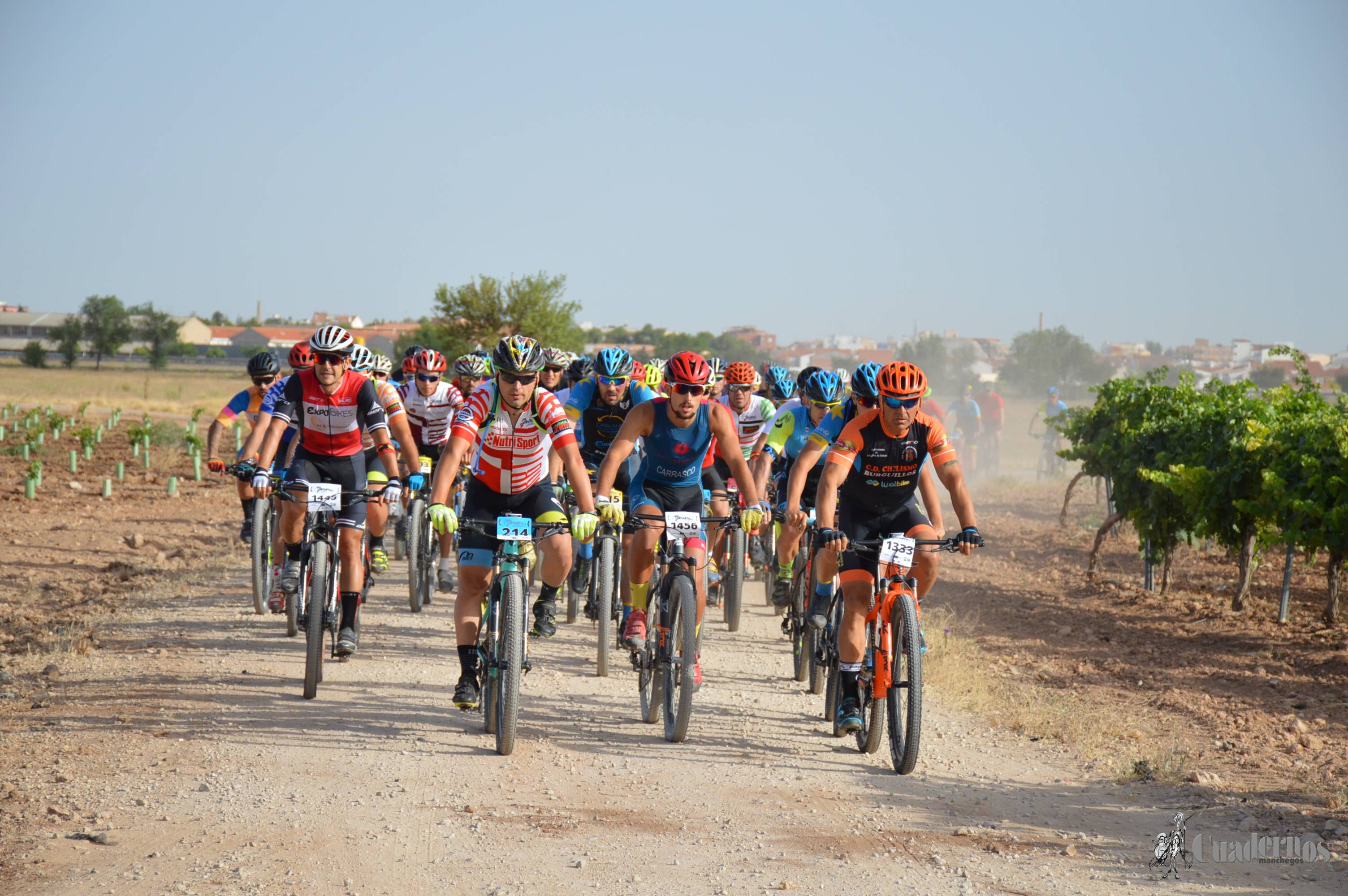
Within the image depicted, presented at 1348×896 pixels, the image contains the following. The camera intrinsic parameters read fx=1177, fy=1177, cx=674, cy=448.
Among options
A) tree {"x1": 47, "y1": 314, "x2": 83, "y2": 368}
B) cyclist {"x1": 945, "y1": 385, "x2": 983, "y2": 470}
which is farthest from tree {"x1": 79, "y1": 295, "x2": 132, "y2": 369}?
cyclist {"x1": 945, "y1": 385, "x2": 983, "y2": 470}

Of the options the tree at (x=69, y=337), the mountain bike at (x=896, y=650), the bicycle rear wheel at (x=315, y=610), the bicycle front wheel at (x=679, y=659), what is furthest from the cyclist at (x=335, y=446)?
the tree at (x=69, y=337)

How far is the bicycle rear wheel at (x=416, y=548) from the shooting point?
34.3ft

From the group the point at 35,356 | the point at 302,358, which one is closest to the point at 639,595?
the point at 302,358

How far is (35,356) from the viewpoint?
77188 millimetres

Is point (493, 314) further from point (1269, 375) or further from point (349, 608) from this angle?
point (1269, 375)

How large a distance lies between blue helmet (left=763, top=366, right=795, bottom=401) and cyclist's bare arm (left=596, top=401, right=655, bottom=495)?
209 inches

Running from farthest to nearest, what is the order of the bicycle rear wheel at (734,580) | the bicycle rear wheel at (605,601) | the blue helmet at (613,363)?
the bicycle rear wheel at (734,580), the blue helmet at (613,363), the bicycle rear wheel at (605,601)

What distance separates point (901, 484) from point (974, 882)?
8.24ft

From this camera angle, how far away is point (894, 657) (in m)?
6.46

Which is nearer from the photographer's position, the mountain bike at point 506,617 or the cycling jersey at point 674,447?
the mountain bike at point 506,617

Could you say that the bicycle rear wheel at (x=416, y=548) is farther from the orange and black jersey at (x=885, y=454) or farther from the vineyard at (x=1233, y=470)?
the vineyard at (x=1233, y=470)

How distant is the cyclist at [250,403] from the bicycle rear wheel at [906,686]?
6.49m

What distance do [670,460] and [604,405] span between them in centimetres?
240

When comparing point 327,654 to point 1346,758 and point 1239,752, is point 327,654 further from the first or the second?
point 1346,758
